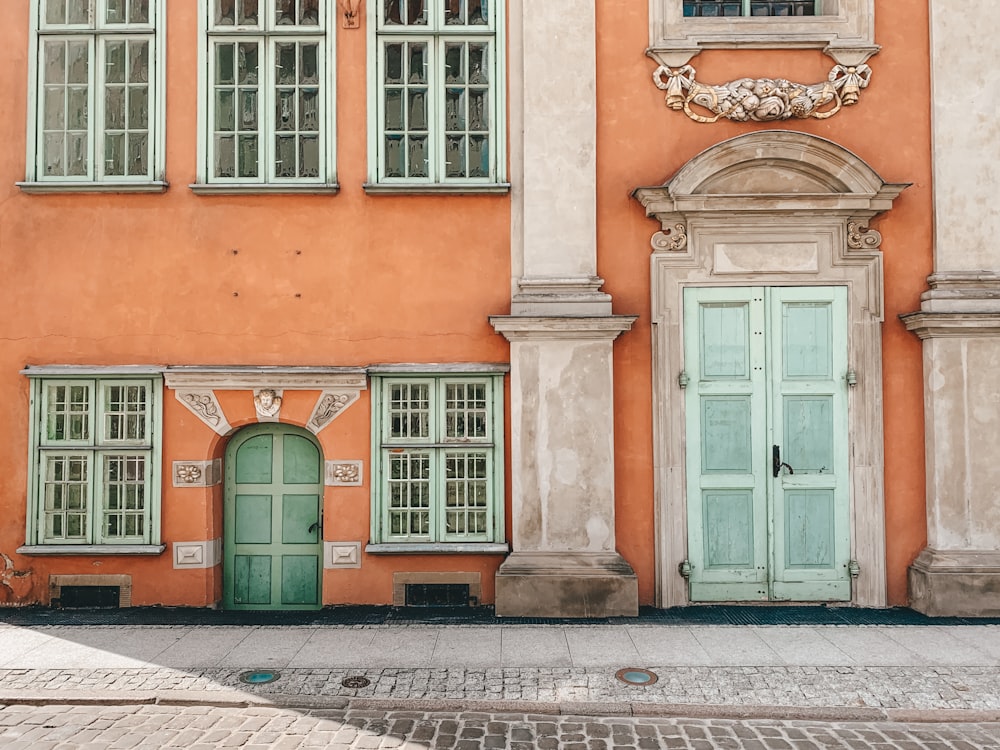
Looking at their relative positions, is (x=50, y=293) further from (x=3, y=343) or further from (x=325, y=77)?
(x=325, y=77)

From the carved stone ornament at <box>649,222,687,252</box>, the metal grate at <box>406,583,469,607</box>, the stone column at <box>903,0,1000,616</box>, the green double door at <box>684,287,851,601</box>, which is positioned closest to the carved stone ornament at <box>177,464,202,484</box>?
the metal grate at <box>406,583,469,607</box>

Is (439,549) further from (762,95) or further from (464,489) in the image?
(762,95)

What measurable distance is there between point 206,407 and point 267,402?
654 mm

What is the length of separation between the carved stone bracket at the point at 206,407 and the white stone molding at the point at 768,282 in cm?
453

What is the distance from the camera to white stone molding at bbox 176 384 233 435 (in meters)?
8.28

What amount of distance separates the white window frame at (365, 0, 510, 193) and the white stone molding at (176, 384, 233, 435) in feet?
9.26

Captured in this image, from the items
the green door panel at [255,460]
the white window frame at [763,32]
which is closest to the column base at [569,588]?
the green door panel at [255,460]

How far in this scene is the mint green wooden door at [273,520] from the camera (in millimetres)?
8531

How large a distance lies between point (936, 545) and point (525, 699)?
485 centimetres

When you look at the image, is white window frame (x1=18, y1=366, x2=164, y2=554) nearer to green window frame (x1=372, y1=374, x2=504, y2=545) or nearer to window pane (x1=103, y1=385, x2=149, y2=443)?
window pane (x1=103, y1=385, x2=149, y2=443)

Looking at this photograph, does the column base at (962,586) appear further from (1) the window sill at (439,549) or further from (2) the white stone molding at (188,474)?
(2) the white stone molding at (188,474)

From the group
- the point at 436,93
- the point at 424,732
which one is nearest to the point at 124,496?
the point at 424,732

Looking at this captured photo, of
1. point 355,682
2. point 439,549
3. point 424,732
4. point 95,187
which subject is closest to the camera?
point 424,732

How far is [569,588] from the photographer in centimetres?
794
